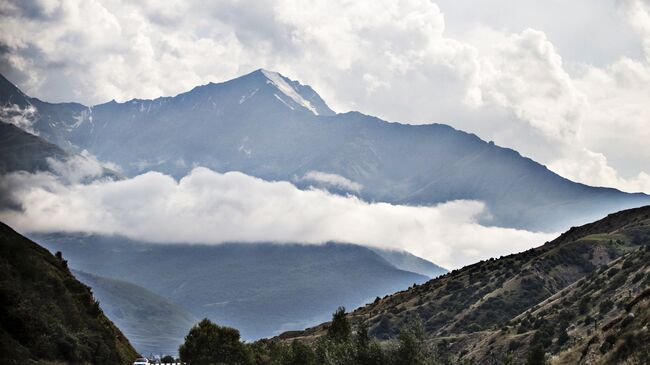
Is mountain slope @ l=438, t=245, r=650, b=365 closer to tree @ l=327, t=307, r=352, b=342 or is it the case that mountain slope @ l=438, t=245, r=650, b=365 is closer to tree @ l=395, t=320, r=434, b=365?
tree @ l=395, t=320, r=434, b=365

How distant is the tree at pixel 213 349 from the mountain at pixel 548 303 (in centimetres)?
3135

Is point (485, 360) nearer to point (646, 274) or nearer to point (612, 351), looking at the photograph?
point (646, 274)

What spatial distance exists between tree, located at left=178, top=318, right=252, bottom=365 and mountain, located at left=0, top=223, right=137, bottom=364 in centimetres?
1720

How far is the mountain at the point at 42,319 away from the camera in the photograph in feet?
204

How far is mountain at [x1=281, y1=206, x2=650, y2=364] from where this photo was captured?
52.5 metres

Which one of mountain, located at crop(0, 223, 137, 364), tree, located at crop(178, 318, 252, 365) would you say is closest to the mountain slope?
tree, located at crop(178, 318, 252, 365)

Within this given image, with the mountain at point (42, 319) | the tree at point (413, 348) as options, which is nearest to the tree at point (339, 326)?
the mountain at point (42, 319)

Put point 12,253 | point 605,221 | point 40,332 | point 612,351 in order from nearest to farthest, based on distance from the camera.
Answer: point 612,351 → point 40,332 → point 12,253 → point 605,221

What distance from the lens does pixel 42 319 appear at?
67.9m

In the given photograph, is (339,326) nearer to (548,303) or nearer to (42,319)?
(548,303)

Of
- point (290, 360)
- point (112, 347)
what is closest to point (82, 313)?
point (112, 347)

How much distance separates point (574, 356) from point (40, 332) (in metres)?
46.8

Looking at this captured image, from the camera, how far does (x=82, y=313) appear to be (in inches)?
3597

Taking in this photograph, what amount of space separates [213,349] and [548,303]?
54.3 m
